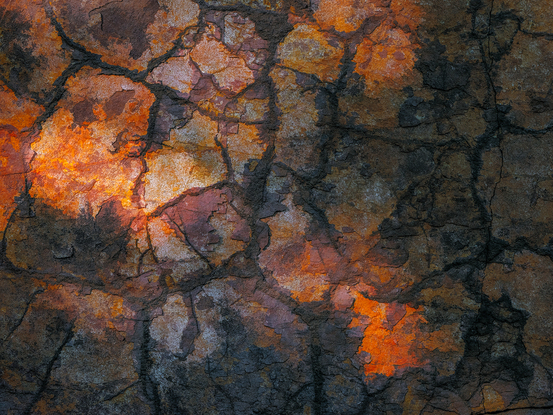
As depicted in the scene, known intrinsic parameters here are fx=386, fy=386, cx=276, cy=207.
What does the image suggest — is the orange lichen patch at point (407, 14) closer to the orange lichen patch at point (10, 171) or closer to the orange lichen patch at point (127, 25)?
the orange lichen patch at point (127, 25)

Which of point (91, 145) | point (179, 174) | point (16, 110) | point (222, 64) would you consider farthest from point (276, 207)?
point (16, 110)

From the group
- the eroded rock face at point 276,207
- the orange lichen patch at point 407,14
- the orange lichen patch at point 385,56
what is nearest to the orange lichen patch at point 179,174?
the eroded rock face at point 276,207

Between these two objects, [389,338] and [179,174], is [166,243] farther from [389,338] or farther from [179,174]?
[389,338]

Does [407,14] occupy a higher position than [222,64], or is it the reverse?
[407,14]

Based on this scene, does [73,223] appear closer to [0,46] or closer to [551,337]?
[0,46]

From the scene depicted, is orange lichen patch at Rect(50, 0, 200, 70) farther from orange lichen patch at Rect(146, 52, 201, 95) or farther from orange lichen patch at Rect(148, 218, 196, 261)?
orange lichen patch at Rect(148, 218, 196, 261)

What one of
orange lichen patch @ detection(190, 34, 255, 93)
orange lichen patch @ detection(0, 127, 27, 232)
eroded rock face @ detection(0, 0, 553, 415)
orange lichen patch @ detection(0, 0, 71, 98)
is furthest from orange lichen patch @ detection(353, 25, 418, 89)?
orange lichen patch @ detection(0, 127, 27, 232)

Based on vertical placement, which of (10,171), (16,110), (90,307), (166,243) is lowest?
(90,307)
